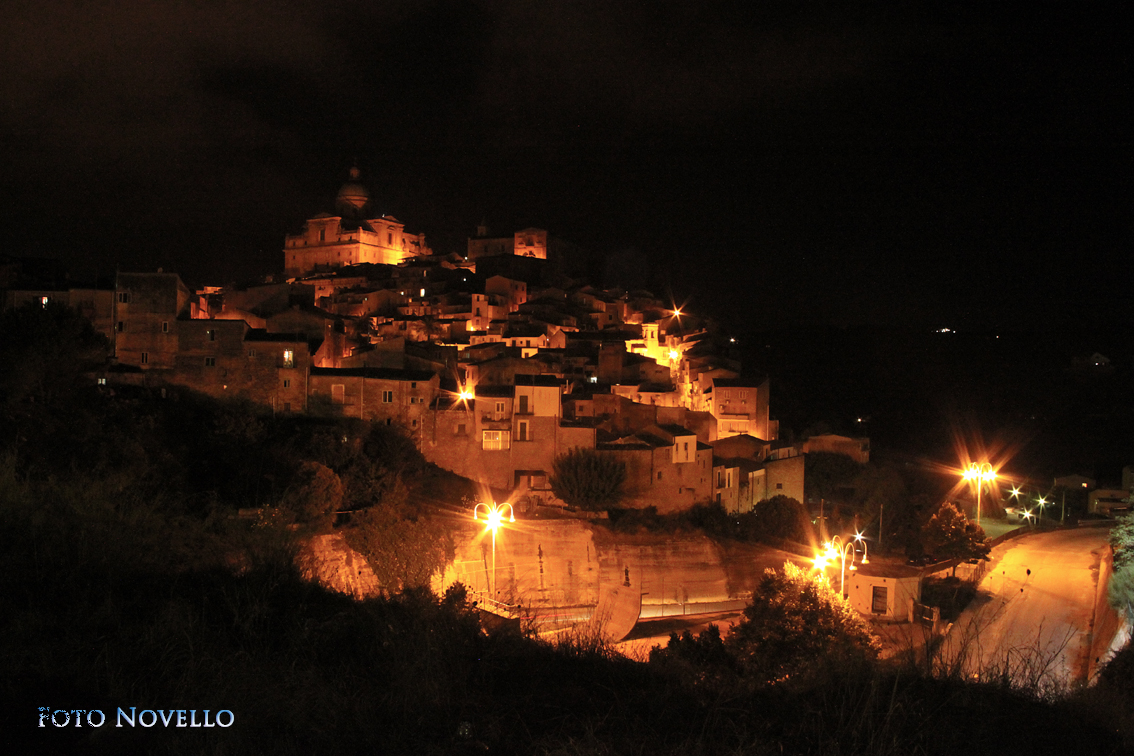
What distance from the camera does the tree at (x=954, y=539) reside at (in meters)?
20.0

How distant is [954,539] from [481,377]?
15241 millimetres

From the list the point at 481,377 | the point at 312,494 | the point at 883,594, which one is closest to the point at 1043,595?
the point at 883,594

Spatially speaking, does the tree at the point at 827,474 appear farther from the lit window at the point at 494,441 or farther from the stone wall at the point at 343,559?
the stone wall at the point at 343,559

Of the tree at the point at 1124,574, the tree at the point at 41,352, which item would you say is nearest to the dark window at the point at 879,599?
the tree at the point at 1124,574

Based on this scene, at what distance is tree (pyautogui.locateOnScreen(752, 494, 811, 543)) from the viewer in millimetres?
22047

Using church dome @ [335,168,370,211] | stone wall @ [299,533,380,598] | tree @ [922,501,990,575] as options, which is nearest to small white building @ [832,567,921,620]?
tree @ [922,501,990,575]

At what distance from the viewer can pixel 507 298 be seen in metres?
36.4

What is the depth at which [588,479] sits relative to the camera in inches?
769

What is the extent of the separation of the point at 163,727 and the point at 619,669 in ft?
8.30

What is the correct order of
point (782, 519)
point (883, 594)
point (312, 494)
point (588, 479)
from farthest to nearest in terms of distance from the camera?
1. point (782, 519)
2. point (588, 479)
3. point (883, 594)
4. point (312, 494)

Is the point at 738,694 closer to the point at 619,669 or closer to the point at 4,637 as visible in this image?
the point at 619,669

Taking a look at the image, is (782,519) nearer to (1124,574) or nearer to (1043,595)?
(1043,595)

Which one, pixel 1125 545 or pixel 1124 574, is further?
pixel 1125 545

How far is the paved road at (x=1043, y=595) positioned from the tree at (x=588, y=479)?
334 inches
